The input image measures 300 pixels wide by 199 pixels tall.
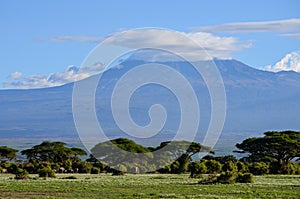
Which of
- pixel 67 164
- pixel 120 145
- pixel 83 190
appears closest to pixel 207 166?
pixel 67 164

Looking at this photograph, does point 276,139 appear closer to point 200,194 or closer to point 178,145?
point 178,145

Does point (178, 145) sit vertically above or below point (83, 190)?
above

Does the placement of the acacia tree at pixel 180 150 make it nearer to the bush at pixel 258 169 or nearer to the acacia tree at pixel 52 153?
the bush at pixel 258 169

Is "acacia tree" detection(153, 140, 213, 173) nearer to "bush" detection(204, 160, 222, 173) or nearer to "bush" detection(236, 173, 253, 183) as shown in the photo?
"bush" detection(204, 160, 222, 173)

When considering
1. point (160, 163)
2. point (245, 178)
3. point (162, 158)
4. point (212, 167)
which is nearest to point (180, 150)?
point (162, 158)

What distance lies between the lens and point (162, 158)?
72.8m

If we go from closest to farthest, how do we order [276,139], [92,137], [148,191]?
[148,191] → [276,139] → [92,137]

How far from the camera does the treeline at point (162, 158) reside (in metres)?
61.4

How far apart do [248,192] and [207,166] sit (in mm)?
26248

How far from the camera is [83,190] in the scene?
34094mm

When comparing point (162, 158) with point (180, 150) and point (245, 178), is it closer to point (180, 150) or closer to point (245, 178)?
point (180, 150)

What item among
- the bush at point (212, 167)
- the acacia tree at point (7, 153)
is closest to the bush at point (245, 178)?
the bush at point (212, 167)

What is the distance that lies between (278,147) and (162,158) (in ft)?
38.9

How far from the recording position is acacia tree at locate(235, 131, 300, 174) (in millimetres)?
66875
